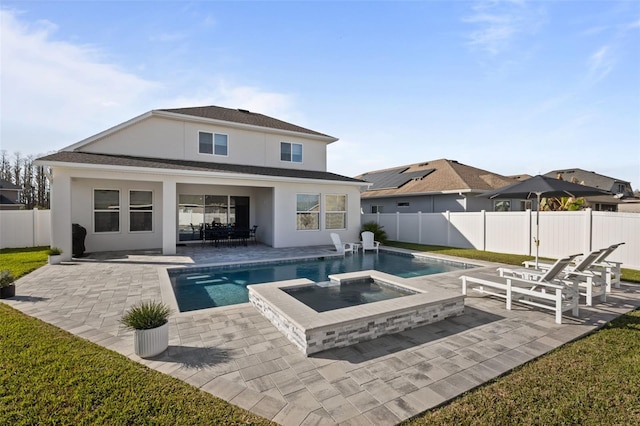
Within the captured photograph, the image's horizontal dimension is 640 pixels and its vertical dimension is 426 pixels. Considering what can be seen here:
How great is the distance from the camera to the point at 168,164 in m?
12.8

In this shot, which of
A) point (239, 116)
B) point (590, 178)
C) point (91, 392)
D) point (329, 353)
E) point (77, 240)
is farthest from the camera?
point (590, 178)

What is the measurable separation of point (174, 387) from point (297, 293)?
3503mm

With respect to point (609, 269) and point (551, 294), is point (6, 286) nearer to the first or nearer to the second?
point (551, 294)

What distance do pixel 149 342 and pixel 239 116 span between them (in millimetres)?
15232

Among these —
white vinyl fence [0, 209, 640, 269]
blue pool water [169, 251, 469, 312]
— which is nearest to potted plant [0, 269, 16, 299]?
blue pool water [169, 251, 469, 312]

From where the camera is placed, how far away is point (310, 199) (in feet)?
52.1

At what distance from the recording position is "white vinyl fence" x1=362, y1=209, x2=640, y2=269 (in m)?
10.0

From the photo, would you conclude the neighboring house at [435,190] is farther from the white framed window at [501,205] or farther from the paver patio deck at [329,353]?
the paver patio deck at [329,353]

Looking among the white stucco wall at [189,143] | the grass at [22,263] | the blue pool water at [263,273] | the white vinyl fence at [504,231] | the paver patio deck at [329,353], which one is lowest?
the blue pool water at [263,273]

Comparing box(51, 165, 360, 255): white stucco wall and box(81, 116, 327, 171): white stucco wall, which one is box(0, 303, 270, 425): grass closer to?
box(51, 165, 360, 255): white stucco wall

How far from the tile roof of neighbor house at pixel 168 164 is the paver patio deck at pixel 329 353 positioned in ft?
18.7

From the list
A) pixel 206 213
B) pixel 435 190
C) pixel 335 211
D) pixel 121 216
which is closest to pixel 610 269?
pixel 335 211

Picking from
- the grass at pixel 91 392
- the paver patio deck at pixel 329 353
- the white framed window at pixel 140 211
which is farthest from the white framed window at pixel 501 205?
the grass at pixel 91 392

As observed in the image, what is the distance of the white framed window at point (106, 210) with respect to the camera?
13.4 meters
